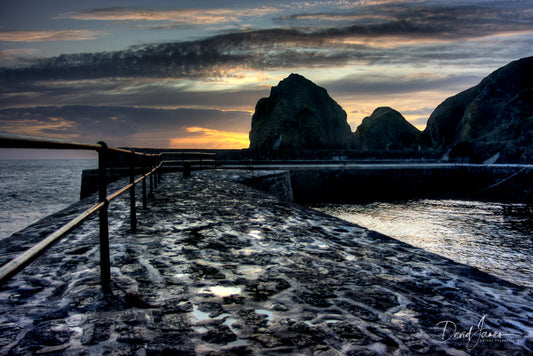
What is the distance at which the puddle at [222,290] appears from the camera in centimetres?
292

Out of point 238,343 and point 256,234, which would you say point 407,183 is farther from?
point 238,343

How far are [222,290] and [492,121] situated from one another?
303ft

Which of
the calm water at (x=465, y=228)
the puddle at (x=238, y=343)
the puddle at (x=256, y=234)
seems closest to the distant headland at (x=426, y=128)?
the calm water at (x=465, y=228)

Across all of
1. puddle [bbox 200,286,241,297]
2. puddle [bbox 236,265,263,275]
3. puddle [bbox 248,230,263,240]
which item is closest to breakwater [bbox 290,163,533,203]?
puddle [bbox 248,230,263,240]

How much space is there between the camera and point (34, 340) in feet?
6.86

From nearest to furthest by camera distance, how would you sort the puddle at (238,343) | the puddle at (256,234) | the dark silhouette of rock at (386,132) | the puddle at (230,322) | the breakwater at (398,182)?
1. the puddle at (238,343)
2. the puddle at (230,322)
3. the puddle at (256,234)
4. the breakwater at (398,182)
5. the dark silhouette of rock at (386,132)

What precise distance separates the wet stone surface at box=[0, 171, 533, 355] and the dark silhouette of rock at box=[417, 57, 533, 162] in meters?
57.0

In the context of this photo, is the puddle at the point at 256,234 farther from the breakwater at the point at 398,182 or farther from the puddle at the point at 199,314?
the breakwater at the point at 398,182

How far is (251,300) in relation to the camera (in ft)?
9.24

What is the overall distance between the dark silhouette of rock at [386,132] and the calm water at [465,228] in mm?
126950

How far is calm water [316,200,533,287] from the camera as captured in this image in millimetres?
9461

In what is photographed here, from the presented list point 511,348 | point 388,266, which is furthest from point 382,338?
point 388,266

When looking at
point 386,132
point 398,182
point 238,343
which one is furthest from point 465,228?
point 386,132

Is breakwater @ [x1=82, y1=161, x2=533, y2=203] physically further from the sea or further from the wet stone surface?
the wet stone surface
